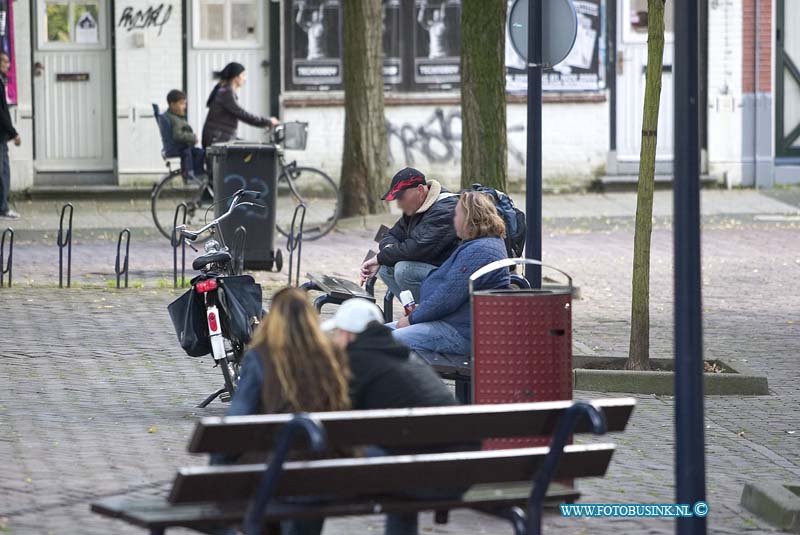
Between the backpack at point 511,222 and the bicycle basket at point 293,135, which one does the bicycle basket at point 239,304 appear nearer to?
the backpack at point 511,222

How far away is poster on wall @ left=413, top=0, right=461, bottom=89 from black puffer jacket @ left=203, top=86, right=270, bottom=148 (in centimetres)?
477

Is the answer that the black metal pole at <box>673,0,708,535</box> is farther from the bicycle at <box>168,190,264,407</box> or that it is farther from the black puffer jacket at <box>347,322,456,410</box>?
the bicycle at <box>168,190,264,407</box>

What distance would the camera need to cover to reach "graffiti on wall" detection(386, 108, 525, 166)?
842 inches

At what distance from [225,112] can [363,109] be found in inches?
64.0

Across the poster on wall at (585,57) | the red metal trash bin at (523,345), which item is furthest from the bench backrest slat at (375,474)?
the poster on wall at (585,57)

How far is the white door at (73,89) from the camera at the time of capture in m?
20.7

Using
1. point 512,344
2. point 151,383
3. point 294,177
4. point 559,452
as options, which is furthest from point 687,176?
point 294,177

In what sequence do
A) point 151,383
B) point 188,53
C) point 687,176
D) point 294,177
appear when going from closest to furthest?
point 687,176 → point 151,383 → point 294,177 → point 188,53

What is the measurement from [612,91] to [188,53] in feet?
19.2

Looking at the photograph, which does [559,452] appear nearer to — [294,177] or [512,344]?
[512,344]

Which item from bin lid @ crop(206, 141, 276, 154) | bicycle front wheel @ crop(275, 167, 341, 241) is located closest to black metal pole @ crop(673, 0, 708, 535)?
bin lid @ crop(206, 141, 276, 154)

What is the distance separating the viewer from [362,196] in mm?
17906

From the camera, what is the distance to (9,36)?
2038 cm

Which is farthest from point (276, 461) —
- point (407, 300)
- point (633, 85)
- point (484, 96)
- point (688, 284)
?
point (633, 85)
